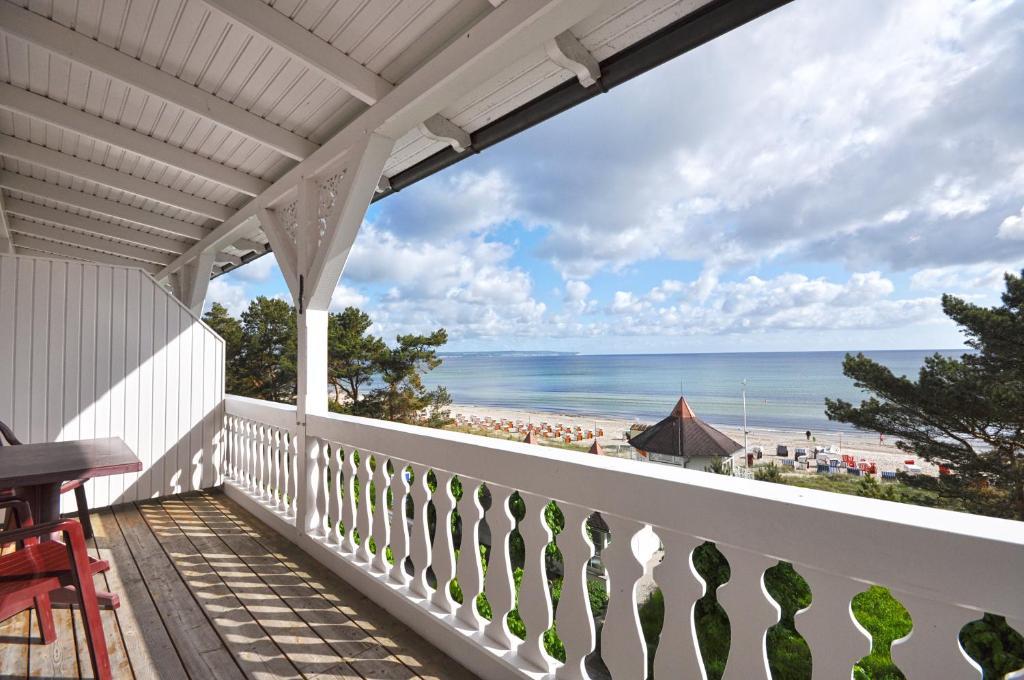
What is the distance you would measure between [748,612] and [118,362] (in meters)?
4.46

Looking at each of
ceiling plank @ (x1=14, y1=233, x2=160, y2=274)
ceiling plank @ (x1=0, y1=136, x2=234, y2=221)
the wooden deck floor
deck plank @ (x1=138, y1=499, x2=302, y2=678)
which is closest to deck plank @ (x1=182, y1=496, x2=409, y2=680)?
the wooden deck floor

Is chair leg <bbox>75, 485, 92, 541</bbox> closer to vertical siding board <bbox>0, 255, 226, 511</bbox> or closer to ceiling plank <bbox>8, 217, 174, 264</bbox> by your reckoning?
vertical siding board <bbox>0, 255, 226, 511</bbox>

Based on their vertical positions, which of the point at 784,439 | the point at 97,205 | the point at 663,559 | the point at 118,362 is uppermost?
the point at 97,205

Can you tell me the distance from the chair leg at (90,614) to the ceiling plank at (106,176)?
338 cm

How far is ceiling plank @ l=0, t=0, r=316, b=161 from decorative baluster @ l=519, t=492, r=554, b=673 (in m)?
2.58

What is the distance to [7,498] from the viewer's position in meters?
2.16

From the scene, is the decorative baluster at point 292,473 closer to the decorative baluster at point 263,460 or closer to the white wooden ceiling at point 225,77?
the decorative baluster at point 263,460

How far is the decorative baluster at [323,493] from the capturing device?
2.76 meters

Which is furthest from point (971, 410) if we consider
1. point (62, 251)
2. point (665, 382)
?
point (62, 251)

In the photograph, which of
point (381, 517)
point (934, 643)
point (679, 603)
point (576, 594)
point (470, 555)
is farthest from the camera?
point (381, 517)

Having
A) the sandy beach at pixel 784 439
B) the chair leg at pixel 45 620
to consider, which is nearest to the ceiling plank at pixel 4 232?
the chair leg at pixel 45 620

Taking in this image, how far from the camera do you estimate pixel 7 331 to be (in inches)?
130

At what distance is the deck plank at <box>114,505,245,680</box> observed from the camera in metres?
1.77

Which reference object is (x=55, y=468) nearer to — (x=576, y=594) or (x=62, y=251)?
(x=576, y=594)
